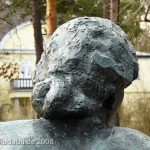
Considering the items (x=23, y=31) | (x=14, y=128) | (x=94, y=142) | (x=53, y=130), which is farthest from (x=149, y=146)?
(x=23, y=31)

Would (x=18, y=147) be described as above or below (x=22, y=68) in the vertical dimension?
above

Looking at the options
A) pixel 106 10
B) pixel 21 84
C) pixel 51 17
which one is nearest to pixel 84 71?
pixel 51 17

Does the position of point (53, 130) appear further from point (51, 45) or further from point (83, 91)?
point (51, 45)

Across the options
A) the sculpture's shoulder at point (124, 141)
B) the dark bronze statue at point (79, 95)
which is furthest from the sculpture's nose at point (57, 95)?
the sculpture's shoulder at point (124, 141)

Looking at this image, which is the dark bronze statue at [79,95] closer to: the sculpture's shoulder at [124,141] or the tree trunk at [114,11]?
the sculpture's shoulder at [124,141]

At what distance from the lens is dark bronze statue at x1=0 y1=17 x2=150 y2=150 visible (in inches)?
81.3

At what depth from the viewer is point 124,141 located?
2.14m

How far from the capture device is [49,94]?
2.06m

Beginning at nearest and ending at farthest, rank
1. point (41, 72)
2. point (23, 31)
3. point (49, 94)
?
1. point (49, 94)
2. point (41, 72)
3. point (23, 31)

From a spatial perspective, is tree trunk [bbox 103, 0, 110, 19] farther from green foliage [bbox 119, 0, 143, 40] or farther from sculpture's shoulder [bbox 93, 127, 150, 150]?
sculpture's shoulder [bbox 93, 127, 150, 150]

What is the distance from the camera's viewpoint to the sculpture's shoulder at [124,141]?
211cm

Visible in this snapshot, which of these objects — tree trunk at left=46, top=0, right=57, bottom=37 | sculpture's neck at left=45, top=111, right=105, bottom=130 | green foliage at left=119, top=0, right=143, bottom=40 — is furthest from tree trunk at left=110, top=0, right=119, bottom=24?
sculpture's neck at left=45, top=111, right=105, bottom=130

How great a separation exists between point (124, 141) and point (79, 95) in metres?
0.26

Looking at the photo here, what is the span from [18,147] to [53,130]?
145 mm
